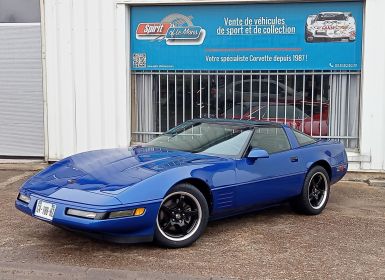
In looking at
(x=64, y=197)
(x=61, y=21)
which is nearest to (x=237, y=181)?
(x=64, y=197)

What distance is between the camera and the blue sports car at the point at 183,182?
4.63 m

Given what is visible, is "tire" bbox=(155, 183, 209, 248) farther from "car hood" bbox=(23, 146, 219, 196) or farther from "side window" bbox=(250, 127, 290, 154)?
"side window" bbox=(250, 127, 290, 154)

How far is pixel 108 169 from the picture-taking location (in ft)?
16.9

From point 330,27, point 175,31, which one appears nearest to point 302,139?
point 330,27

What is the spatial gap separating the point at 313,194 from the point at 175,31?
4480mm

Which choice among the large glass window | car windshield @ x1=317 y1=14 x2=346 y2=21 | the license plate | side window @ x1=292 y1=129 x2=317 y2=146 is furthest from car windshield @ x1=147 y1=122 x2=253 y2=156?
car windshield @ x1=317 y1=14 x2=346 y2=21

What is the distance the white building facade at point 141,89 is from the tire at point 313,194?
2.77 meters

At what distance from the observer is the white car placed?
9.12 m

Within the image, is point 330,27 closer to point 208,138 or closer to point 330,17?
point 330,17

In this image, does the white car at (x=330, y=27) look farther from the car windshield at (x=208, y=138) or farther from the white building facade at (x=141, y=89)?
the car windshield at (x=208, y=138)

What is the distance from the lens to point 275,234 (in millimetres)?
5656

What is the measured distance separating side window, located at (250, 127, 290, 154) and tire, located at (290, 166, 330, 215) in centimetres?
51

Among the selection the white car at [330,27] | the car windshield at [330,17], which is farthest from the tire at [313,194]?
the car windshield at [330,17]

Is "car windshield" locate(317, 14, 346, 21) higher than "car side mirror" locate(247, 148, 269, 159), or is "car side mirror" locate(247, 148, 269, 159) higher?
"car windshield" locate(317, 14, 346, 21)
